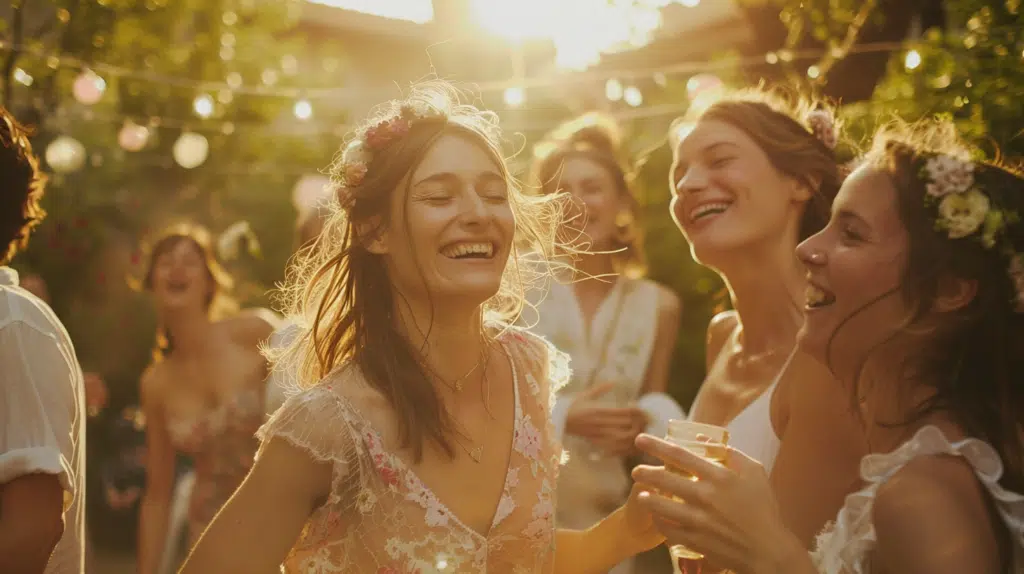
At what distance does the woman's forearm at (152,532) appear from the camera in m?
5.38

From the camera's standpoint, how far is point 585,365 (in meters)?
4.75

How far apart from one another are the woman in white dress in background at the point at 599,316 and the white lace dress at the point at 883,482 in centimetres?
202

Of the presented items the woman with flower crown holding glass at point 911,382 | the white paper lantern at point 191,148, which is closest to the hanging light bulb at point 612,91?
the white paper lantern at point 191,148

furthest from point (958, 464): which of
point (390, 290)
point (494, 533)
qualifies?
point (390, 290)

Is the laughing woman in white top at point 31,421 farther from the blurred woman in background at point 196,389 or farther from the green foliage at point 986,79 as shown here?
the blurred woman in background at point 196,389

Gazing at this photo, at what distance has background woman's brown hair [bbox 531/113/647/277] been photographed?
190 inches

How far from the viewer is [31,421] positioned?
8.34ft

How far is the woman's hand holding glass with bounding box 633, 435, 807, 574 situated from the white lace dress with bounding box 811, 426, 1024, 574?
0.15 metres

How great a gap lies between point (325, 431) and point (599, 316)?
2.66 metres

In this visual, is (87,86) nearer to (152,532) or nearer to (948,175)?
(152,532)

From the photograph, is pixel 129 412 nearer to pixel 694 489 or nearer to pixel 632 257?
pixel 632 257

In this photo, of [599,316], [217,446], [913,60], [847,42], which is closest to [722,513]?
[599,316]

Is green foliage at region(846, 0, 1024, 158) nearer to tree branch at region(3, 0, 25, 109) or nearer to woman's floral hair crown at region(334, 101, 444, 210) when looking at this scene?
woman's floral hair crown at region(334, 101, 444, 210)

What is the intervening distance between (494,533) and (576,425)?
71.9 inches
